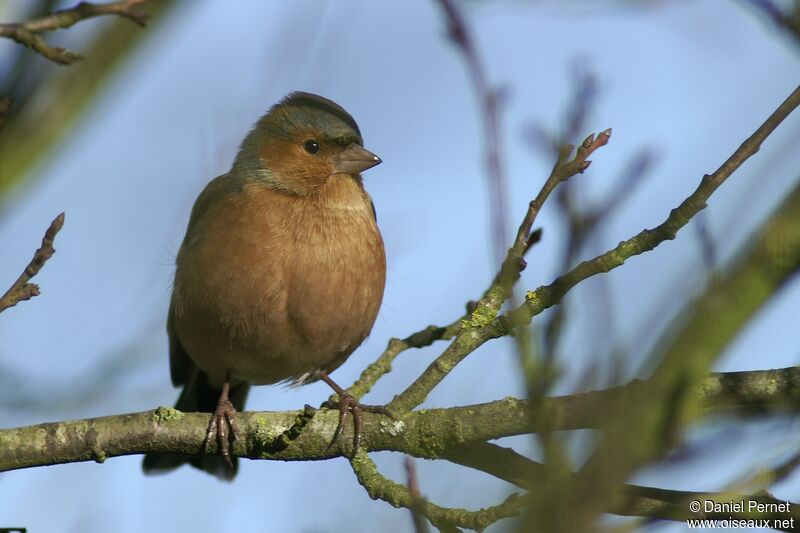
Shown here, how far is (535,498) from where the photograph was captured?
1815mm

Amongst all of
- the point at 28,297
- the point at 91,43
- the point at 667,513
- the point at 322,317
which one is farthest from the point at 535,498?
the point at 91,43

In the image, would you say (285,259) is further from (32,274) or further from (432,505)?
(432,505)

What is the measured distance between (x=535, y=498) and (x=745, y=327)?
4.07 ft

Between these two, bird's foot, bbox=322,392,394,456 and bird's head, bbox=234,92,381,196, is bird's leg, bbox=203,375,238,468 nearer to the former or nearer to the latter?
bird's foot, bbox=322,392,394,456

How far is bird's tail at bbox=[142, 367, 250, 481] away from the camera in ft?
20.9

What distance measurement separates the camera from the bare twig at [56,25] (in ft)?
12.6

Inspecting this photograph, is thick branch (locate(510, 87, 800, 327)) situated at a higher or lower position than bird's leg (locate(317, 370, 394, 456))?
higher

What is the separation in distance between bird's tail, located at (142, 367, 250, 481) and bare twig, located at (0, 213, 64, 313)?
2.72 meters

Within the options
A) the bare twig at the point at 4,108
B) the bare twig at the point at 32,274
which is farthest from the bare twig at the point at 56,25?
the bare twig at the point at 32,274

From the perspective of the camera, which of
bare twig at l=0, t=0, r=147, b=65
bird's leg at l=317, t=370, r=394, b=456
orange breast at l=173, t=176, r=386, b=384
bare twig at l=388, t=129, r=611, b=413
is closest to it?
bare twig at l=388, t=129, r=611, b=413

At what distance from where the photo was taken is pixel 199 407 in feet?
22.3

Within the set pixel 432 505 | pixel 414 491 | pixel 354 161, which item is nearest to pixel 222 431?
pixel 432 505

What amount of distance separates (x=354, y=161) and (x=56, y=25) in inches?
89.9

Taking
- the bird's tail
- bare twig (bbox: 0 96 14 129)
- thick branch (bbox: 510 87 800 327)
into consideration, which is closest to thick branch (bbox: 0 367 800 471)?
thick branch (bbox: 510 87 800 327)
